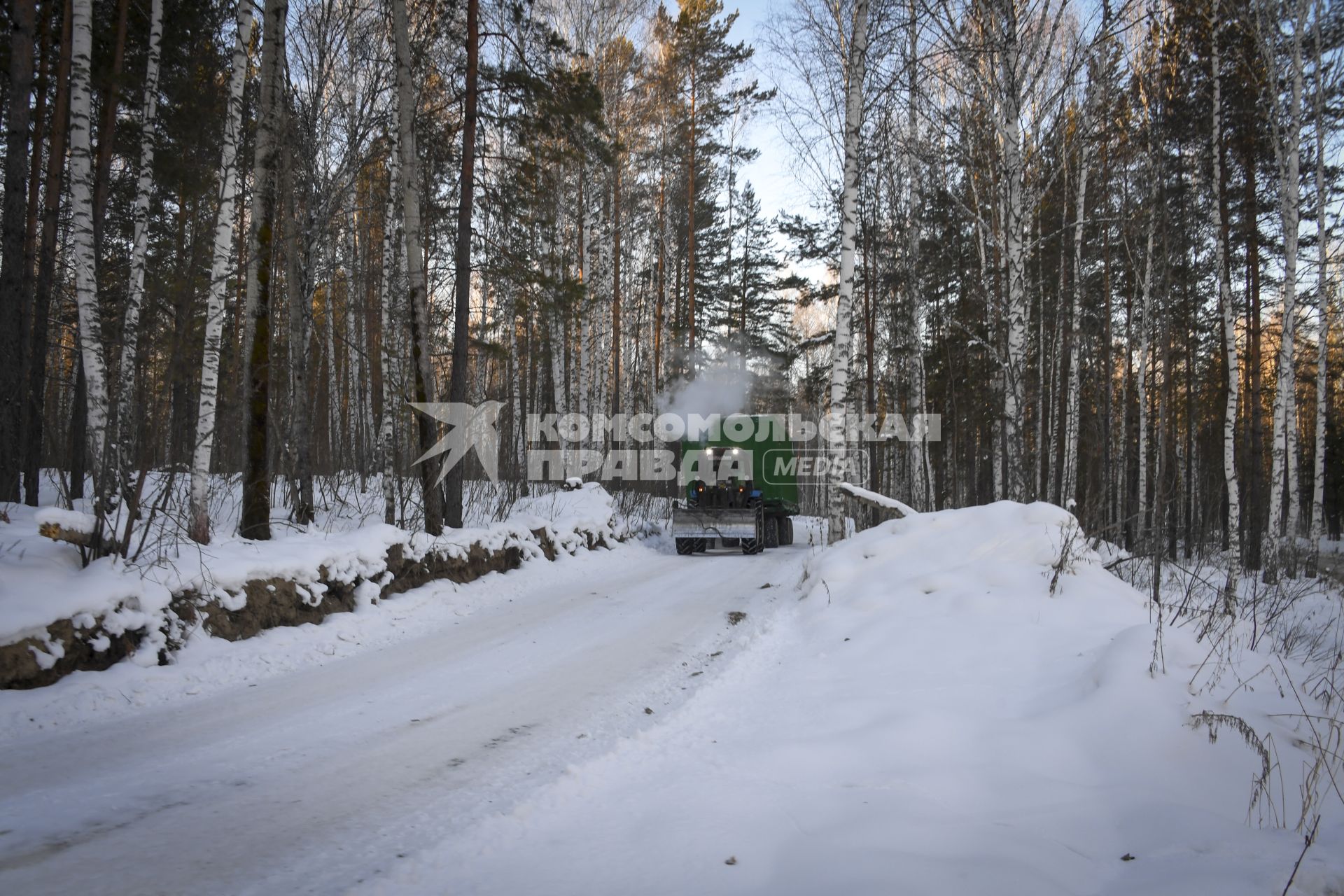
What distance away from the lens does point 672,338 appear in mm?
21859

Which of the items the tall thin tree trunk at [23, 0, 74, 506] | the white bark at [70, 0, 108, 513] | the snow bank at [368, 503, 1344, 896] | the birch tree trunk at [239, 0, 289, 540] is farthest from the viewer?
the tall thin tree trunk at [23, 0, 74, 506]

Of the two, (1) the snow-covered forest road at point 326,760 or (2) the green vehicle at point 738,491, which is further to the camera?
(2) the green vehicle at point 738,491

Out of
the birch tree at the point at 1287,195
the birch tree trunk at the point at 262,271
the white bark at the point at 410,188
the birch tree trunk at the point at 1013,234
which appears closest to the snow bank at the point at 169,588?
the birch tree trunk at the point at 262,271

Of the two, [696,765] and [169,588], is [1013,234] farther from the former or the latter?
[169,588]

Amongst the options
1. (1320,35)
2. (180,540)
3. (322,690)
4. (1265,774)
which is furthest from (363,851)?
(1320,35)

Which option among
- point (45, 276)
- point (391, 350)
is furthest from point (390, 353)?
point (45, 276)

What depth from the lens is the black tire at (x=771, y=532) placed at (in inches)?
598

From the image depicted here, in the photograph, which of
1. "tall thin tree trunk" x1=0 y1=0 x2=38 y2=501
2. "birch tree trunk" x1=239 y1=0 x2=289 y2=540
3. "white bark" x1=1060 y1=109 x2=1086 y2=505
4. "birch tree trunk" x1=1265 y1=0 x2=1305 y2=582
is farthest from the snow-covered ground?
"white bark" x1=1060 y1=109 x2=1086 y2=505

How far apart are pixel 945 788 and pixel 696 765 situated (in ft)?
3.60

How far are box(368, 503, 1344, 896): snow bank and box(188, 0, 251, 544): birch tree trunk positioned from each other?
4963 millimetres

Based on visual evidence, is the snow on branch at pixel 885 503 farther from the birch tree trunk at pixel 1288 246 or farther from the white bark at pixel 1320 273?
the white bark at pixel 1320 273

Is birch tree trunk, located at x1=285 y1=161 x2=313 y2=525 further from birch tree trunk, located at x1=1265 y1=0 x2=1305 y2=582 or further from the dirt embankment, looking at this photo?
birch tree trunk, located at x1=1265 y1=0 x2=1305 y2=582

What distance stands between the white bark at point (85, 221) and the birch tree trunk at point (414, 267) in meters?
2.95

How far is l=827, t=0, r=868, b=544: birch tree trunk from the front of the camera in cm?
963
